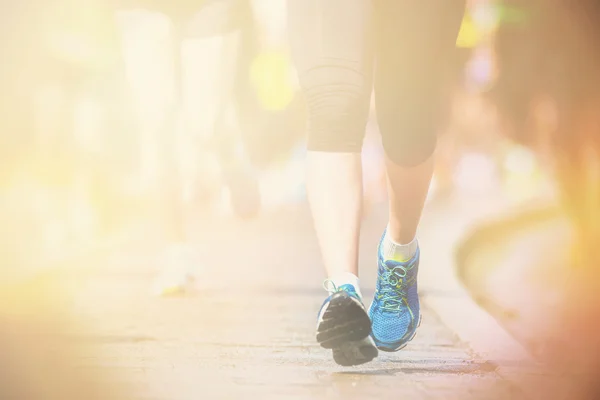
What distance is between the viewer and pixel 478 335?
1.45 metres

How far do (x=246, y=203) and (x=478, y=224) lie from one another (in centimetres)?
68

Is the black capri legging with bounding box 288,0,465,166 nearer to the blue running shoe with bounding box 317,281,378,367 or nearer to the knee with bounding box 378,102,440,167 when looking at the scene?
the knee with bounding box 378,102,440,167

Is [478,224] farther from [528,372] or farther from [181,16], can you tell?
[181,16]

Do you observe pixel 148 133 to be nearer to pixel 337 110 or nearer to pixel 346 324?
pixel 337 110

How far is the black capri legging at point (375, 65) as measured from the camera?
116 centimetres

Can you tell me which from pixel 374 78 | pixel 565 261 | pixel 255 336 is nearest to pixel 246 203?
pixel 255 336

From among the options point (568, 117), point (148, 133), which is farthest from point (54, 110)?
point (568, 117)

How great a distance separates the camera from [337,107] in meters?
1.17

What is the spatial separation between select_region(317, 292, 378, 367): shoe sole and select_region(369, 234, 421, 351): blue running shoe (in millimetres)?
190

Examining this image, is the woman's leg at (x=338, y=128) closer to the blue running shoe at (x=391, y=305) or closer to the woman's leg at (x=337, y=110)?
the woman's leg at (x=337, y=110)

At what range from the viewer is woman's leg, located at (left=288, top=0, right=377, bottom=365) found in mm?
1148

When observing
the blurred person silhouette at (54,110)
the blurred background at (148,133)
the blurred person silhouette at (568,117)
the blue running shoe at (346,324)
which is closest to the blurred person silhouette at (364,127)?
the blue running shoe at (346,324)

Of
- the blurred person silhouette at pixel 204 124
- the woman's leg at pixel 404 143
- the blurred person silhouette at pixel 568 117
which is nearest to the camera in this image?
the woman's leg at pixel 404 143

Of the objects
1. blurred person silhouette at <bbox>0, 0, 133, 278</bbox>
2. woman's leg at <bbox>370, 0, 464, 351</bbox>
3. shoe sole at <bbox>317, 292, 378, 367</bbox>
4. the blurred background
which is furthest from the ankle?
blurred person silhouette at <bbox>0, 0, 133, 278</bbox>
